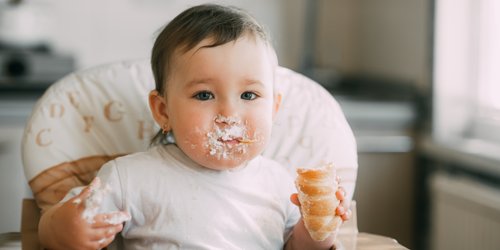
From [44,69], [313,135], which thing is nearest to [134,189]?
[313,135]

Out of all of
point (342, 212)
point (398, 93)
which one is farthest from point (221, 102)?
point (398, 93)

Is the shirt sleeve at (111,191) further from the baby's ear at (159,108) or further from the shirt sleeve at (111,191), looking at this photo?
the baby's ear at (159,108)

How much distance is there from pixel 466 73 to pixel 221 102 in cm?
136

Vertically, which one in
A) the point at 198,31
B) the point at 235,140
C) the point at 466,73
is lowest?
the point at 466,73

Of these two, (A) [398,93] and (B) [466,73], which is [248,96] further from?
(A) [398,93]

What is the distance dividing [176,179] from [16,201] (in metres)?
1.14

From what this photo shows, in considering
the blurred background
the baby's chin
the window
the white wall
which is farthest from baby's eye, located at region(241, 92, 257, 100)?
the white wall

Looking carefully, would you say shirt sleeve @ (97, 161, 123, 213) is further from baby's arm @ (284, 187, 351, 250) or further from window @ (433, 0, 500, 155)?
window @ (433, 0, 500, 155)

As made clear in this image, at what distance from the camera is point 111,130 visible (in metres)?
1.37

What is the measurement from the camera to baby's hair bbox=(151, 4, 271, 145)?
1.10 metres

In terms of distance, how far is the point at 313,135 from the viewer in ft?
4.70

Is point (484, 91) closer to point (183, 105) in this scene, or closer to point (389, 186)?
point (389, 186)

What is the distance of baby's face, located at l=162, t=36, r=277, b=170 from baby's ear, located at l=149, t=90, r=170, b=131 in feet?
0.20

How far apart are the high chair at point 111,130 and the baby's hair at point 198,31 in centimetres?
23
